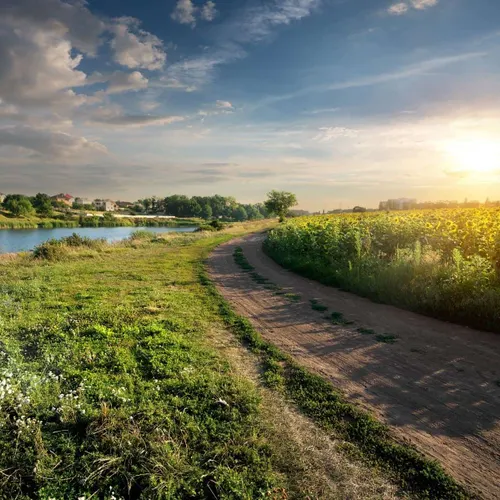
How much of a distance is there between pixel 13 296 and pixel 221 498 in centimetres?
898

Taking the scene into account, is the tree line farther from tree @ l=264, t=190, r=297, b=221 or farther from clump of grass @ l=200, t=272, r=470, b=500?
clump of grass @ l=200, t=272, r=470, b=500

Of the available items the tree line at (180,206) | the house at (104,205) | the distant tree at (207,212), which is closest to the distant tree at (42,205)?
the tree line at (180,206)

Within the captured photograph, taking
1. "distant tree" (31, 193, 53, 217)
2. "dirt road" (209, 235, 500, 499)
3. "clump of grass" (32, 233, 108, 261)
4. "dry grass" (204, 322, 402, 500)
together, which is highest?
"distant tree" (31, 193, 53, 217)

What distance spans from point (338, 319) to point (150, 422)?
507 centimetres

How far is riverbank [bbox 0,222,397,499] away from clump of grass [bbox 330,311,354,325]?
2445 millimetres

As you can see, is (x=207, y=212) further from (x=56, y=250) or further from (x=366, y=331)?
(x=366, y=331)

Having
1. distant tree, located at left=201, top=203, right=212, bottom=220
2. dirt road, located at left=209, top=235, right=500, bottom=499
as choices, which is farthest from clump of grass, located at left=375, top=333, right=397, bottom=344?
distant tree, located at left=201, top=203, right=212, bottom=220

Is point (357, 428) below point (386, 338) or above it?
below

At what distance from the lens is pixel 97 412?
3.96 metres

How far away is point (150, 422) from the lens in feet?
12.6

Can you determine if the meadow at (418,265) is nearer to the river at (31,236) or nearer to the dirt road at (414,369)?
the dirt road at (414,369)

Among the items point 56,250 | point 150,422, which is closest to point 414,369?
point 150,422

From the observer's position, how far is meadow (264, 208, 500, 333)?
763 cm

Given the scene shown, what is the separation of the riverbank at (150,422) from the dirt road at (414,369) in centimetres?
91
